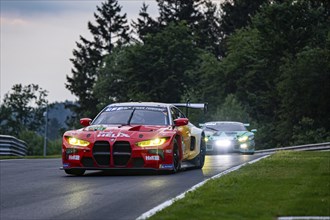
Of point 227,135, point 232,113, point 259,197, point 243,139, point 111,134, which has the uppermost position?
point 232,113

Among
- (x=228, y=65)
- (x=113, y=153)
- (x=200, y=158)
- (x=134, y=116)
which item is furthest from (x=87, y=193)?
(x=228, y=65)

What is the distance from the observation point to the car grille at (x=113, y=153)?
51.2 feet

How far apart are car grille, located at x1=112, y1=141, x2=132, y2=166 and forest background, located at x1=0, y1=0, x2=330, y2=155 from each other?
Result: 1221 inches

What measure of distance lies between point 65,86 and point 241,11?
28632mm

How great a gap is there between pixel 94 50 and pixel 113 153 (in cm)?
9337

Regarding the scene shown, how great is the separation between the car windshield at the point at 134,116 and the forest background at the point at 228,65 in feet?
95.8

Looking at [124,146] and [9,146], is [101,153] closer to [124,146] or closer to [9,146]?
Result: [124,146]

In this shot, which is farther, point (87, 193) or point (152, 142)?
point (152, 142)

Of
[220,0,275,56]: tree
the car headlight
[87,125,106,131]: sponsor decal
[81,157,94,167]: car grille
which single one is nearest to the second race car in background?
[87,125,106,131]: sponsor decal

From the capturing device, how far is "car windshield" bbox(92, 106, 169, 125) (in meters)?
16.9

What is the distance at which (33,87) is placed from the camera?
143375mm

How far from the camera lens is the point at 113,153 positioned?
1561 centimetres

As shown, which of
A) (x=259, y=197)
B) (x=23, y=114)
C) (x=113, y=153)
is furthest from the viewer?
(x=23, y=114)

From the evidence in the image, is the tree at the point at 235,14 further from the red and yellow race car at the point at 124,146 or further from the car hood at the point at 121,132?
the car hood at the point at 121,132
